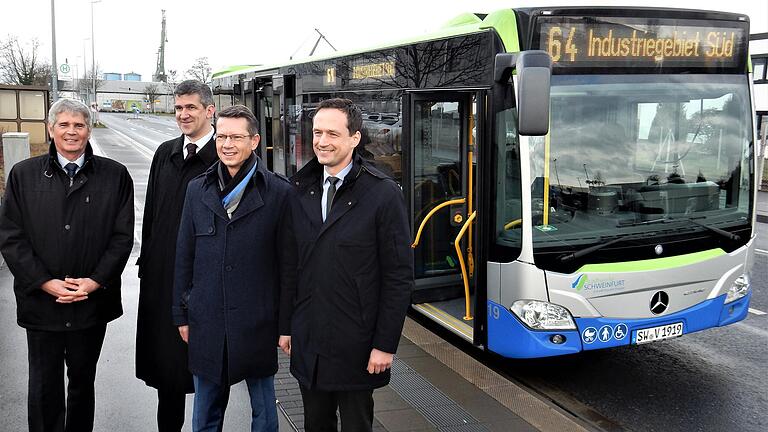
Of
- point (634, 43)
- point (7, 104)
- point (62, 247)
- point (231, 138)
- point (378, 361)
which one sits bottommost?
point (378, 361)

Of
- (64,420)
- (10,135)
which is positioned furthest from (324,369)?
(10,135)

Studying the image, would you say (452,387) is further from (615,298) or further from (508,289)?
(615,298)

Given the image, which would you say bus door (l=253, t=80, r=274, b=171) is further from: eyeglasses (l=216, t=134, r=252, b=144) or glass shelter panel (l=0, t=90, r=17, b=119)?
glass shelter panel (l=0, t=90, r=17, b=119)

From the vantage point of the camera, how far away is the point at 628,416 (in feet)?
17.6

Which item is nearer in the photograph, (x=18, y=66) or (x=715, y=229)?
(x=715, y=229)

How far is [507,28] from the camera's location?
5.30m

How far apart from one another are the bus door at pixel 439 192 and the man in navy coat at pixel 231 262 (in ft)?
9.65

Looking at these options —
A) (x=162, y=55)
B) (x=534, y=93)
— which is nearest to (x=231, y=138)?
(x=534, y=93)

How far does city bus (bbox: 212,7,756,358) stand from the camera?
5258mm

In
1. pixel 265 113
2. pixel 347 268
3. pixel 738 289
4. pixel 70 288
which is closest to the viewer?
pixel 347 268

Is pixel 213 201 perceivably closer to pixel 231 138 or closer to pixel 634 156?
pixel 231 138

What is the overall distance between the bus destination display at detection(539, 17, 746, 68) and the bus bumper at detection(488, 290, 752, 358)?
1.89 m

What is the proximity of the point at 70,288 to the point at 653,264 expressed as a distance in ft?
13.1

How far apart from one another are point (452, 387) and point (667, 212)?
2.11 metres
